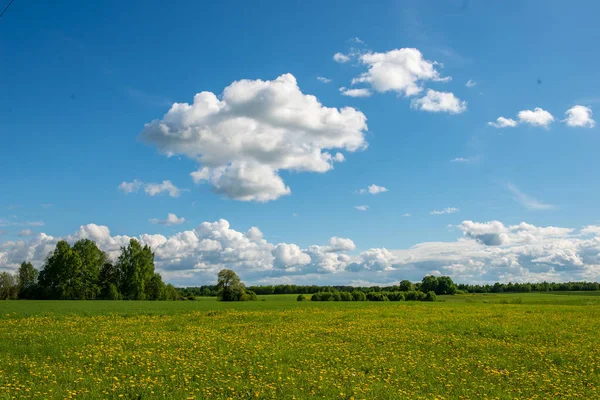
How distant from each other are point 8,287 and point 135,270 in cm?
3624

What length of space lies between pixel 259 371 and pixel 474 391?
671cm

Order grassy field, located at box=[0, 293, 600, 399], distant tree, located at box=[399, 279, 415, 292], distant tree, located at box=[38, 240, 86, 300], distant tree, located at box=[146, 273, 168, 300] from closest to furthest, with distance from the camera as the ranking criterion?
grassy field, located at box=[0, 293, 600, 399]
distant tree, located at box=[38, 240, 86, 300]
distant tree, located at box=[146, 273, 168, 300]
distant tree, located at box=[399, 279, 415, 292]

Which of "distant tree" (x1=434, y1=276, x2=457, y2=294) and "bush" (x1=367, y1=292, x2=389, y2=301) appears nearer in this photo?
"bush" (x1=367, y1=292, x2=389, y2=301)

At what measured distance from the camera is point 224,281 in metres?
107

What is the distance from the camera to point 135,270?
338 feet

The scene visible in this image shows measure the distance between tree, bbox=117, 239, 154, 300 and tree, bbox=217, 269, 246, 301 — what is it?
16.8m

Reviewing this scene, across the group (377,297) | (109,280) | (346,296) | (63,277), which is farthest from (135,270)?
(377,297)

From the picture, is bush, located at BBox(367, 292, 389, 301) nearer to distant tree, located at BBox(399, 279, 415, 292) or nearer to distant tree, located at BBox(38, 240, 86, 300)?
distant tree, located at BBox(399, 279, 415, 292)

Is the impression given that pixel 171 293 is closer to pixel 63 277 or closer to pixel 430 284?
pixel 63 277

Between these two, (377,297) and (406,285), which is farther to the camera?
(406,285)

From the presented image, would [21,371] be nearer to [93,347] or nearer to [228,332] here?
[93,347]

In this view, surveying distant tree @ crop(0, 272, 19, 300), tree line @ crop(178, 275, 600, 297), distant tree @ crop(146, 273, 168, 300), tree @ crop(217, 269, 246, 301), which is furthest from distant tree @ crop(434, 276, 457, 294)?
distant tree @ crop(0, 272, 19, 300)

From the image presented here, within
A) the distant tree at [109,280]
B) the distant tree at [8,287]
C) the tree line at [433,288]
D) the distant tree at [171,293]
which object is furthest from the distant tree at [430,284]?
the distant tree at [8,287]

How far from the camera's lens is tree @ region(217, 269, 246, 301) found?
10331cm
